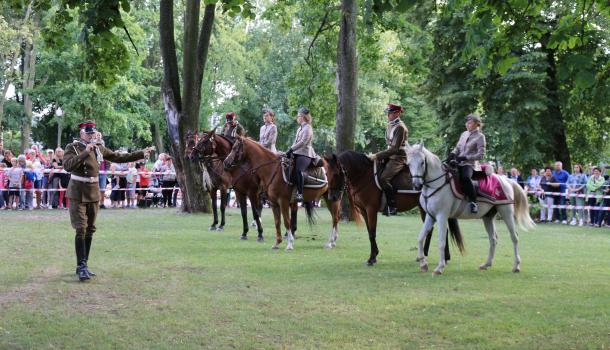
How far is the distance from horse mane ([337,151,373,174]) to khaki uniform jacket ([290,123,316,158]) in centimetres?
157

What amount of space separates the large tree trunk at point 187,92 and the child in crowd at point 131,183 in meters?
4.80

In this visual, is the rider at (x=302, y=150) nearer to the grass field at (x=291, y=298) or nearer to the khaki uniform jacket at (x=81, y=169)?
the grass field at (x=291, y=298)

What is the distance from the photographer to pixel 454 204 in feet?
44.6

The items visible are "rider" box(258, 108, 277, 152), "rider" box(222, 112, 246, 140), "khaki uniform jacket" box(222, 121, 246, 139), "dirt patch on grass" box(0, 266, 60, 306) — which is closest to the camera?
"dirt patch on grass" box(0, 266, 60, 306)

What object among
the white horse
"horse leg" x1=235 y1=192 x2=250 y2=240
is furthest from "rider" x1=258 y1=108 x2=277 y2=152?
the white horse

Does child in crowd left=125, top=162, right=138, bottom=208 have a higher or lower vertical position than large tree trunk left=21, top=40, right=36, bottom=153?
lower

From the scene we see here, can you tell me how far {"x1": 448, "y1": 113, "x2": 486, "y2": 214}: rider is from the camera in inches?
533

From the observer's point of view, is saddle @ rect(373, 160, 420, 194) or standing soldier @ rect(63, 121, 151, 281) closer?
standing soldier @ rect(63, 121, 151, 281)

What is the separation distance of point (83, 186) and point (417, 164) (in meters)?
5.33

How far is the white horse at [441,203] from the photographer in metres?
13.3

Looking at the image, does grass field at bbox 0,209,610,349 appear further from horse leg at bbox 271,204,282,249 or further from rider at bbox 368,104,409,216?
rider at bbox 368,104,409,216

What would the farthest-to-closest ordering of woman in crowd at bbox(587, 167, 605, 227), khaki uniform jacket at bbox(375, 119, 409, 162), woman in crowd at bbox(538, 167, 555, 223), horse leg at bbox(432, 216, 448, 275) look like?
1. woman in crowd at bbox(538, 167, 555, 223)
2. woman in crowd at bbox(587, 167, 605, 227)
3. khaki uniform jacket at bbox(375, 119, 409, 162)
4. horse leg at bbox(432, 216, 448, 275)

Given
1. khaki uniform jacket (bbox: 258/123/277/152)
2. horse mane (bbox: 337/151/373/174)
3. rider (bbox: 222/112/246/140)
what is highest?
rider (bbox: 222/112/246/140)

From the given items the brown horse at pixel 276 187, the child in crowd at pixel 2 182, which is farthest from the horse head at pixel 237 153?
the child in crowd at pixel 2 182
